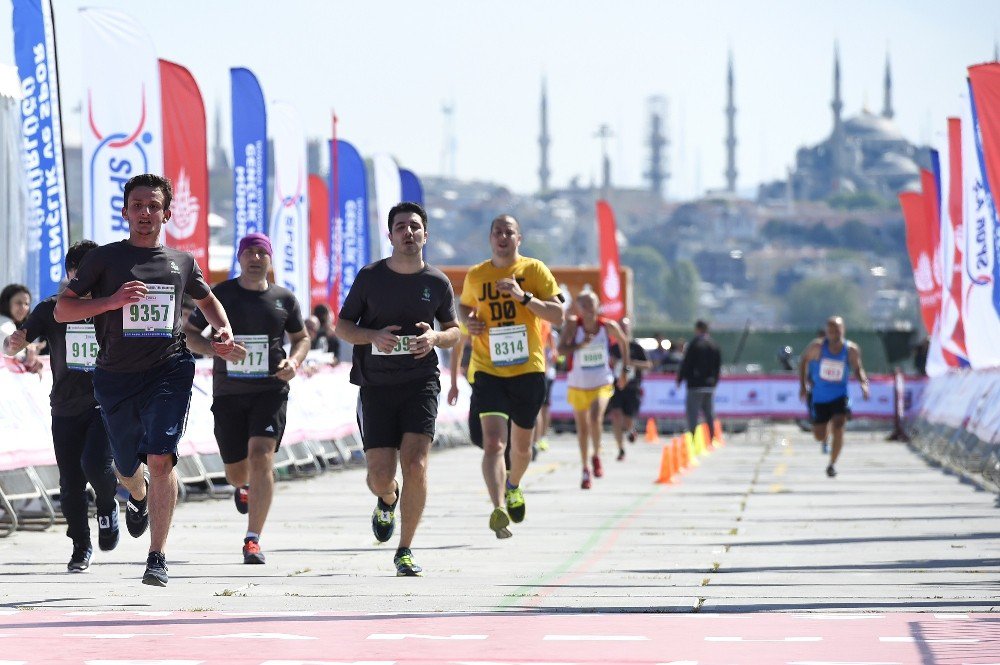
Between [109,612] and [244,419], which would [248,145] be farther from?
[109,612]

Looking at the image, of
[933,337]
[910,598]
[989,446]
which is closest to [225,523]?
[910,598]

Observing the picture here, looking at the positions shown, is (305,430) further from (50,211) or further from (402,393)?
(402,393)

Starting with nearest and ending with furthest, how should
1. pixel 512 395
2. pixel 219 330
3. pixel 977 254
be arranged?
pixel 219 330 → pixel 512 395 → pixel 977 254

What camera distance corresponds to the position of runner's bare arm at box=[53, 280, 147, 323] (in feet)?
27.4

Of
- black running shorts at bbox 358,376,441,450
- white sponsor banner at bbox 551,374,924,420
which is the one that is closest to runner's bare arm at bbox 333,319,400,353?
black running shorts at bbox 358,376,441,450

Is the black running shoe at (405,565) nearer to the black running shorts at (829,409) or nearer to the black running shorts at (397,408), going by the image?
the black running shorts at (397,408)

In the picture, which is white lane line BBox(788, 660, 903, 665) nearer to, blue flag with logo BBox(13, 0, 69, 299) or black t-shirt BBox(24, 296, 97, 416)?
black t-shirt BBox(24, 296, 97, 416)

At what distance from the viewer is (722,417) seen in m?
37.0

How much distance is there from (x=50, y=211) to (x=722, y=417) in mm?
23945

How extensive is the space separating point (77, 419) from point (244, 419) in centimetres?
101

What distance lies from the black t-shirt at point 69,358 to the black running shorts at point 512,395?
2505mm

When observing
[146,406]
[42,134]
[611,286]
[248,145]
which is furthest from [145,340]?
[611,286]

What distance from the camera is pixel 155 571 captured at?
334 inches

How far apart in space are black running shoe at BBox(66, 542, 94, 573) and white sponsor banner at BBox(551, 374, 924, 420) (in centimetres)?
2633
